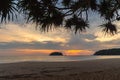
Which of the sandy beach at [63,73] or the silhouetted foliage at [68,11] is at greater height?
the silhouetted foliage at [68,11]

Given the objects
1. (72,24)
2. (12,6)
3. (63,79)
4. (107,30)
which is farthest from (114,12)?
(12,6)

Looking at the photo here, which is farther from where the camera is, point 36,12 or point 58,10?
point 58,10

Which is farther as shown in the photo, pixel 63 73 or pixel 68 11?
pixel 63 73

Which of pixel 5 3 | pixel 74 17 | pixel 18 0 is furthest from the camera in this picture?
pixel 74 17

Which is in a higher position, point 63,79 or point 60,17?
point 60,17

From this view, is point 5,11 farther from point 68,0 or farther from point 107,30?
point 107,30

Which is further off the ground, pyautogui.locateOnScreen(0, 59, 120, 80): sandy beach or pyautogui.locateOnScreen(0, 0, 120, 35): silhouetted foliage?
pyautogui.locateOnScreen(0, 0, 120, 35): silhouetted foliage

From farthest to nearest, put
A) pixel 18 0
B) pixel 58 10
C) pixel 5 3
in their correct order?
pixel 58 10, pixel 18 0, pixel 5 3

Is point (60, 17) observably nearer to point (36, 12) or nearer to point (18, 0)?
point (36, 12)

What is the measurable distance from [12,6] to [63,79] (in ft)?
10.4

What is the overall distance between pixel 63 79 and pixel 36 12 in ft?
6.48

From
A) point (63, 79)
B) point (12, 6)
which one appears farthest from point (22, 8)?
point (63, 79)

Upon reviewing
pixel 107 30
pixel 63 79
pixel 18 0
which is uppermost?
pixel 18 0

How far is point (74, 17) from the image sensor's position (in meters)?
9.40
